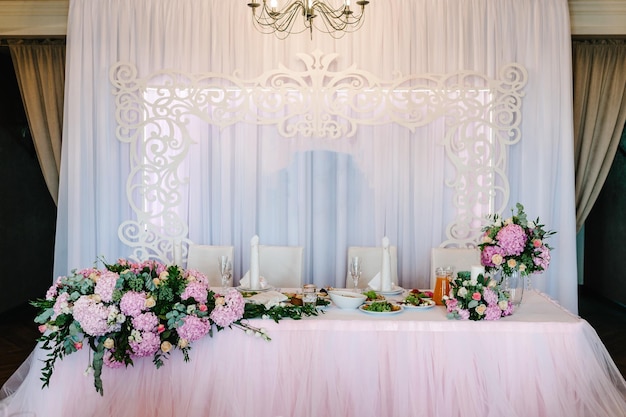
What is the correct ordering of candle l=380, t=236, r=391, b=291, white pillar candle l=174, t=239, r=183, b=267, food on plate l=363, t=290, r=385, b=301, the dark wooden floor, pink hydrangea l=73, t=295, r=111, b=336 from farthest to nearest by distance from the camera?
1. the dark wooden floor
2. white pillar candle l=174, t=239, r=183, b=267
3. candle l=380, t=236, r=391, b=291
4. food on plate l=363, t=290, r=385, b=301
5. pink hydrangea l=73, t=295, r=111, b=336

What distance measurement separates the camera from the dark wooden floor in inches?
173

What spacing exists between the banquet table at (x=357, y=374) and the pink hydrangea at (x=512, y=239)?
0.33 meters

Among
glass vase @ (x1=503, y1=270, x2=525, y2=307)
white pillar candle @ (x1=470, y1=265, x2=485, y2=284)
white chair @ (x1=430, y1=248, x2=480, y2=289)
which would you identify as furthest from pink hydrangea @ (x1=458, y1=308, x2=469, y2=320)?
white chair @ (x1=430, y1=248, x2=480, y2=289)

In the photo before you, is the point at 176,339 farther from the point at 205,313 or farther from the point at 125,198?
the point at 125,198

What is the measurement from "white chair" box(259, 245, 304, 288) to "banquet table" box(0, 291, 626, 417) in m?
1.24

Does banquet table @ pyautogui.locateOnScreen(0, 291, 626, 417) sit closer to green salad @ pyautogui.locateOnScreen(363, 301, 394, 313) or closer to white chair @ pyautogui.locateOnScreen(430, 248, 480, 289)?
green salad @ pyautogui.locateOnScreen(363, 301, 394, 313)

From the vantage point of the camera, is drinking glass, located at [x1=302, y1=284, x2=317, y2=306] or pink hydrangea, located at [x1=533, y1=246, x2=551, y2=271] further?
drinking glass, located at [x1=302, y1=284, x2=317, y2=306]

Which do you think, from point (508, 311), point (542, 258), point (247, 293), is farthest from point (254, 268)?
point (542, 258)

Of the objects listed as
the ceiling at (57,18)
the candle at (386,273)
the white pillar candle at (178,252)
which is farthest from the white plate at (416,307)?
the ceiling at (57,18)

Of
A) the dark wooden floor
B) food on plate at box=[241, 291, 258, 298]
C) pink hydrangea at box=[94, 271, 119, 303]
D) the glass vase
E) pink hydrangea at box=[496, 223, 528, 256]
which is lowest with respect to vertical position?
the dark wooden floor

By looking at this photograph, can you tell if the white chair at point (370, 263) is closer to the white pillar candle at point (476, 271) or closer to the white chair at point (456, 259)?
the white chair at point (456, 259)

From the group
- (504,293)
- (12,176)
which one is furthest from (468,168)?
(12,176)

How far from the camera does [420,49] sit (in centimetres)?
448

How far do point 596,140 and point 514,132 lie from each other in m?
0.94
